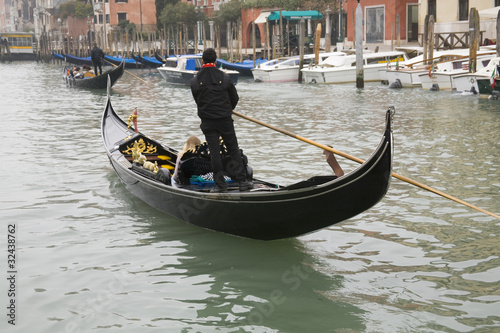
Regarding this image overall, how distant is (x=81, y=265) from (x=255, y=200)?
119 centimetres

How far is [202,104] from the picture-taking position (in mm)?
4750

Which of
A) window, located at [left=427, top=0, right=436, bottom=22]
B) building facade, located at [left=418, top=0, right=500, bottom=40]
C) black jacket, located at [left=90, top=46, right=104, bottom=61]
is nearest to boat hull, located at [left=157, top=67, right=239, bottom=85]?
black jacket, located at [left=90, top=46, right=104, bottom=61]

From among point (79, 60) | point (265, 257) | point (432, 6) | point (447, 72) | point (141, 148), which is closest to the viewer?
point (265, 257)

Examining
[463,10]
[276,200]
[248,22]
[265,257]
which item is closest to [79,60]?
[248,22]

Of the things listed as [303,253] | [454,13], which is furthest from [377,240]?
[454,13]

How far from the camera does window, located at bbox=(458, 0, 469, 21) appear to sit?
68.8ft

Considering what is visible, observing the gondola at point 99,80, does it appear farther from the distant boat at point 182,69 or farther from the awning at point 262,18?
the awning at point 262,18

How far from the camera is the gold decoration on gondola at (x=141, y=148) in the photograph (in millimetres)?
6617

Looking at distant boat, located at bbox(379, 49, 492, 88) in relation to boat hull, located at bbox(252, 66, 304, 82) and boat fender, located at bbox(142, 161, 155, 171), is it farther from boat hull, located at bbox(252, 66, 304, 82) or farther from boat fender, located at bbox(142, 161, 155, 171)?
boat fender, located at bbox(142, 161, 155, 171)

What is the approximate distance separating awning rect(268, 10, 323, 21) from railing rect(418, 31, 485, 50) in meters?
5.85

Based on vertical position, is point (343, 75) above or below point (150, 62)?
below

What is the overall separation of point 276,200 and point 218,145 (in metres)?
0.71

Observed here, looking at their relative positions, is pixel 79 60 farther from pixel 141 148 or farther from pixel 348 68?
pixel 141 148

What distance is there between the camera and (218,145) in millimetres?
4824
